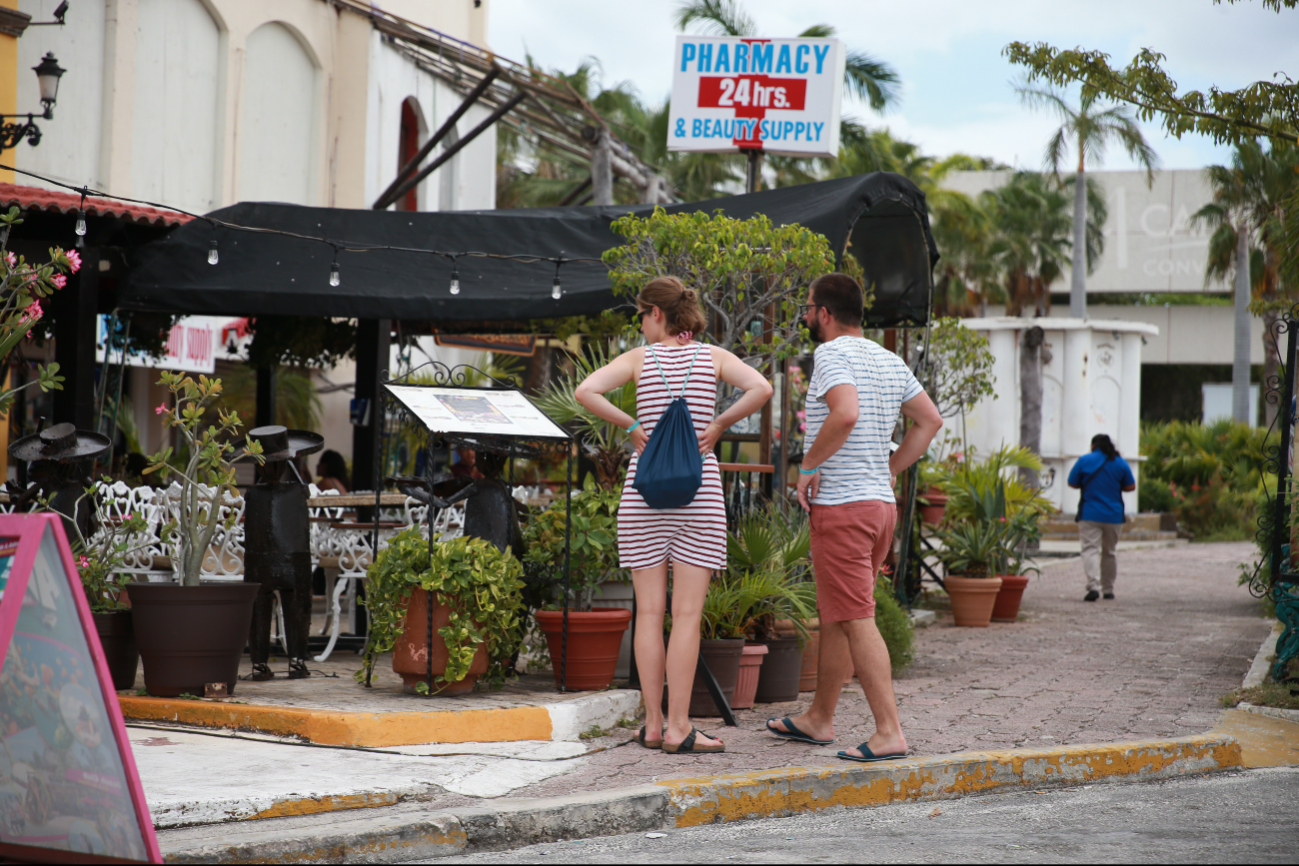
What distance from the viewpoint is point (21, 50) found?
12.7 meters

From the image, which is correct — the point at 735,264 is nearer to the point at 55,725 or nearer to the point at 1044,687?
the point at 1044,687

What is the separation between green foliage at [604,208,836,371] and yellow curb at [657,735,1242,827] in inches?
114

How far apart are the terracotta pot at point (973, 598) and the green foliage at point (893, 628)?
3.02m

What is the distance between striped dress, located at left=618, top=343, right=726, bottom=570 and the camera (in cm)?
517

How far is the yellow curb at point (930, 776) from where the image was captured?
15.1ft

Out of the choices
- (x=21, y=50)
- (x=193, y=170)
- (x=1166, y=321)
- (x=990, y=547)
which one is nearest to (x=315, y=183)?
(x=193, y=170)

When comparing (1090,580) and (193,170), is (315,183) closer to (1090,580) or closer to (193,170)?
(193,170)

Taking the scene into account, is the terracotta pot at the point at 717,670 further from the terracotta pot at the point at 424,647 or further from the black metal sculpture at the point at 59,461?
the black metal sculpture at the point at 59,461

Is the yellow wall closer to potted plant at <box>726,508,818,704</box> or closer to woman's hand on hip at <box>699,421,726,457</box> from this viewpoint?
potted plant at <box>726,508,818,704</box>

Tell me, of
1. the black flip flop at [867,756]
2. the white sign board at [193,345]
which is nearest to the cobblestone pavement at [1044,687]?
the black flip flop at [867,756]

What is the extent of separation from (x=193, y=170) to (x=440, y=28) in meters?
6.25

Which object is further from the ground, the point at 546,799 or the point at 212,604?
the point at 212,604

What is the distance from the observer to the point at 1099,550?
526 inches

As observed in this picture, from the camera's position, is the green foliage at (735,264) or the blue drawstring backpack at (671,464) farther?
the green foliage at (735,264)
